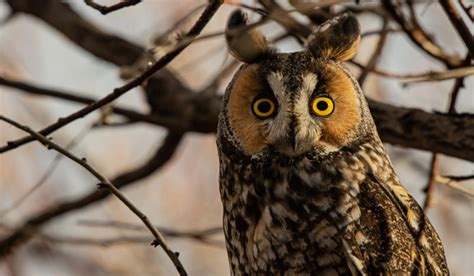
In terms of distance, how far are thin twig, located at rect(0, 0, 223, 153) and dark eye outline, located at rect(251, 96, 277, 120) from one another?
0.64 m

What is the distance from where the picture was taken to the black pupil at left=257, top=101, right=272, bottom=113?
12.2ft

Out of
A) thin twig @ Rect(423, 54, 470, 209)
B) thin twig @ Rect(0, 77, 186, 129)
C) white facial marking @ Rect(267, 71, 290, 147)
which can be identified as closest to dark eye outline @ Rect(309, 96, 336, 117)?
white facial marking @ Rect(267, 71, 290, 147)

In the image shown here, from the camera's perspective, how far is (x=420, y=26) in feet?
13.7

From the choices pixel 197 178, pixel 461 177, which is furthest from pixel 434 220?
pixel 461 177

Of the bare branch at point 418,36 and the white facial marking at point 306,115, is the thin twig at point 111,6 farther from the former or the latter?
the bare branch at point 418,36

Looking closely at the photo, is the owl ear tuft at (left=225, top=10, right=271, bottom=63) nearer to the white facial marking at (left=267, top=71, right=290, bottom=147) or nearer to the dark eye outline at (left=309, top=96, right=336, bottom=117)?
the white facial marking at (left=267, top=71, right=290, bottom=147)

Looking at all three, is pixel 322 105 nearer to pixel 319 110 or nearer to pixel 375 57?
pixel 319 110

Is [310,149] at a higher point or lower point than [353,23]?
lower

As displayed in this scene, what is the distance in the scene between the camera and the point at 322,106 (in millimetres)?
3715

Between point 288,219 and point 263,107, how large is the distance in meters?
0.47

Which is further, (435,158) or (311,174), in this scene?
(435,158)

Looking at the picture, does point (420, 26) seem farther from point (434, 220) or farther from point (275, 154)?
point (434, 220)

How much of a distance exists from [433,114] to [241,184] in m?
0.91

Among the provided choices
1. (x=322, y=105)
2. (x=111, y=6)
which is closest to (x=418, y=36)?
(x=322, y=105)
